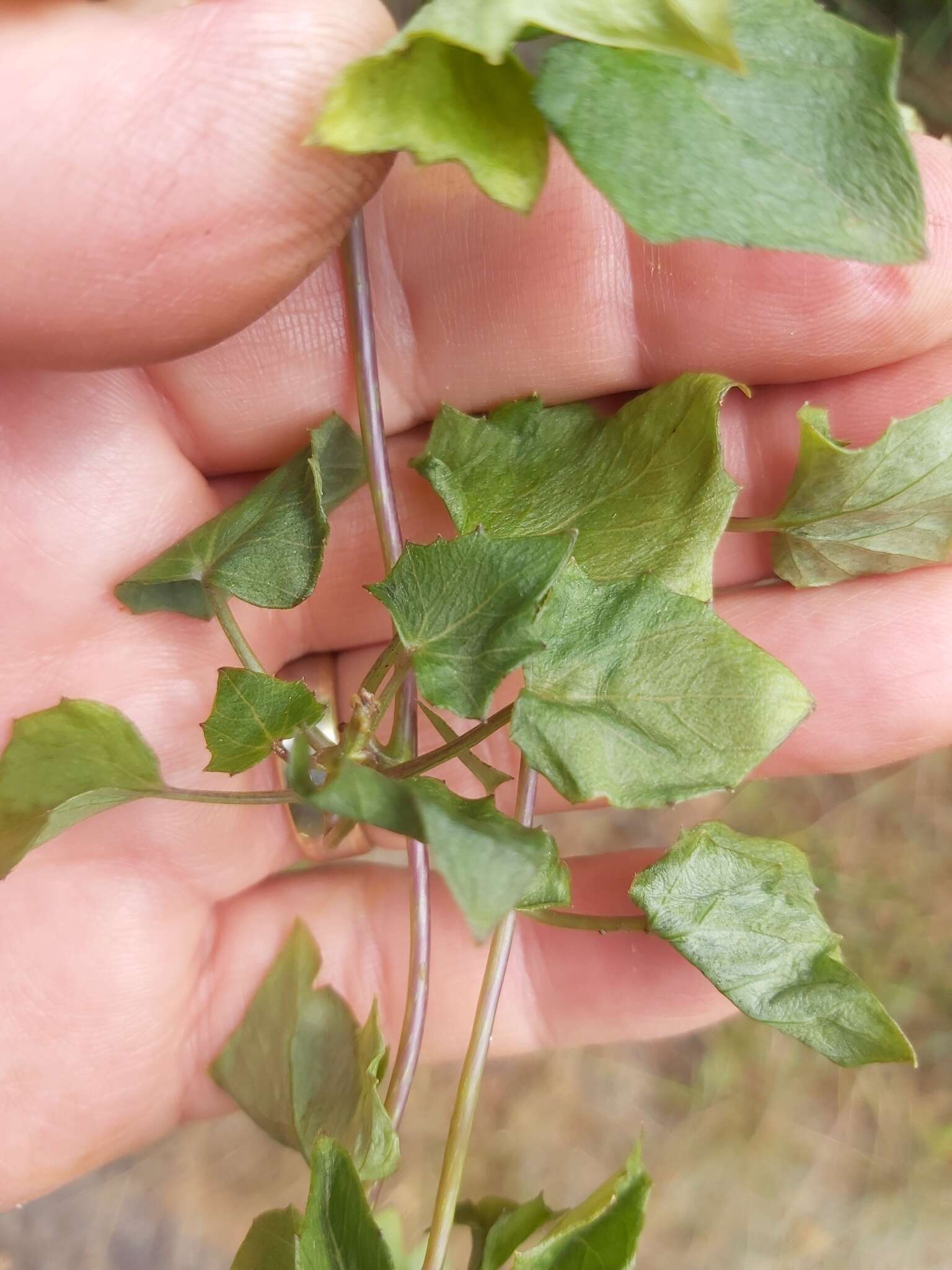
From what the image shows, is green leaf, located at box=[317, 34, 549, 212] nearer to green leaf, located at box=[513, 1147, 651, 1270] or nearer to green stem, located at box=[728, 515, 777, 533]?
green stem, located at box=[728, 515, 777, 533]

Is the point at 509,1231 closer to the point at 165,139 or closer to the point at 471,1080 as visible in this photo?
the point at 471,1080

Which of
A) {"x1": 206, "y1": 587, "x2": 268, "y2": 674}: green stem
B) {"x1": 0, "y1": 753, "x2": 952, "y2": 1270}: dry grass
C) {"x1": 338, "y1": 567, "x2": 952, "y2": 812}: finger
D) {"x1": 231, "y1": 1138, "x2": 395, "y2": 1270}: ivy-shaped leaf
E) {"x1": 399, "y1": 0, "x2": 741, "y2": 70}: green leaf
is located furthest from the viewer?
{"x1": 0, "y1": 753, "x2": 952, "y2": 1270}: dry grass

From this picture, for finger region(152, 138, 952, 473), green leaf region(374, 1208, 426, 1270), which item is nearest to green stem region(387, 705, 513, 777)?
finger region(152, 138, 952, 473)

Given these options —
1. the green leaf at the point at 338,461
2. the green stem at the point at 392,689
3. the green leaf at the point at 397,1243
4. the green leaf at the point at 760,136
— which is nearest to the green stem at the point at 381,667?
the green stem at the point at 392,689

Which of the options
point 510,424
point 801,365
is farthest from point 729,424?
point 510,424

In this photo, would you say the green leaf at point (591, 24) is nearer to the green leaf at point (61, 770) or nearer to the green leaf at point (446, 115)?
the green leaf at point (446, 115)

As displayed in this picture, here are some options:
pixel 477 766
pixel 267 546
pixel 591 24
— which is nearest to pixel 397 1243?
pixel 477 766
